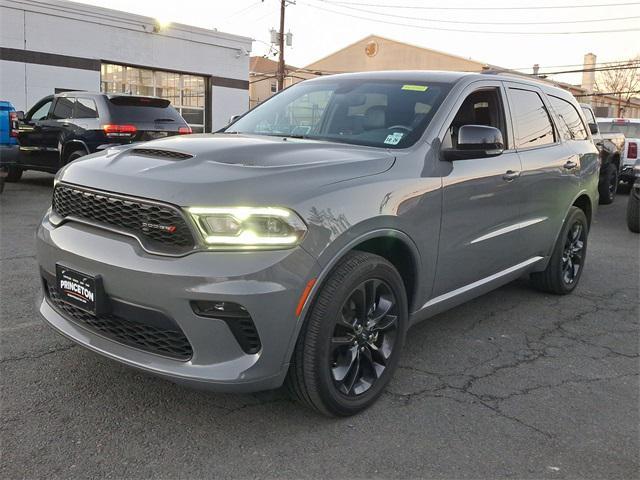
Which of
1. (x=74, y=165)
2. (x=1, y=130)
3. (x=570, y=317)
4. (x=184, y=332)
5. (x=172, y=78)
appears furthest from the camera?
(x=172, y=78)

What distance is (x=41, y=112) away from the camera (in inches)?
436

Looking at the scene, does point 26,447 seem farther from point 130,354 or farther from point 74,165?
point 74,165

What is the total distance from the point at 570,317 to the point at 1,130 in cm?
824

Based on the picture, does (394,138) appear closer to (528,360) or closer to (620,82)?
(528,360)

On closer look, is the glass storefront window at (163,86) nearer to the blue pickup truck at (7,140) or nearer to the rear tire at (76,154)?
the rear tire at (76,154)

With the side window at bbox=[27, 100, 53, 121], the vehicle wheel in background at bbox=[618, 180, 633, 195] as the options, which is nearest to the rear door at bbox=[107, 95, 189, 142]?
the side window at bbox=[27, 100, 53, 121]

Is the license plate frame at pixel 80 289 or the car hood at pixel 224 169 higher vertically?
the car hood at pixel 224 169

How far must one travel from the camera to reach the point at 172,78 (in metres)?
21.9

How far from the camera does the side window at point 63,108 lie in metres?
10.3

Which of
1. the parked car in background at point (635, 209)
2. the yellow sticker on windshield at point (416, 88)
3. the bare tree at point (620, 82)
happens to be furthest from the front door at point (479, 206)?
the bare tree at point (620, 82)

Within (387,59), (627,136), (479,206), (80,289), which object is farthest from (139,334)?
(387,59)

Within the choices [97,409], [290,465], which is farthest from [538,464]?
[97,409]

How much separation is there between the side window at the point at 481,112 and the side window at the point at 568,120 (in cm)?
110

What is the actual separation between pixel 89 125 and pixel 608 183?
Result: 10.0m
